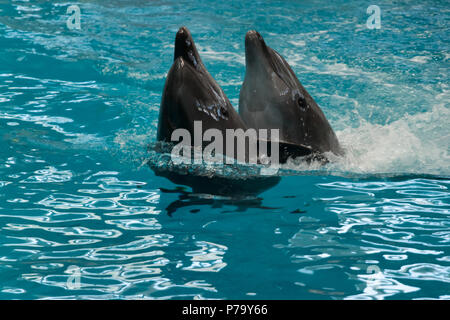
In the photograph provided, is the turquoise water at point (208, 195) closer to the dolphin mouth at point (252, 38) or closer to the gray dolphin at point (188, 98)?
the gray dolphin at point (188, 98)

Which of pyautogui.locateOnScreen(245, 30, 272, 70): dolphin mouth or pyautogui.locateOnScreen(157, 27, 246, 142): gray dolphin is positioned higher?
pyautogui.locateOnScreen(245, 30, 272, 70): dolphin mouth

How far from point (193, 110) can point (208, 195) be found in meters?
0.66

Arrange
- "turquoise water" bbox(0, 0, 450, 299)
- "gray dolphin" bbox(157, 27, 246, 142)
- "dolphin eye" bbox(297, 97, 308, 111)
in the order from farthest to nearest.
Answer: "dolphin eye" bbox(297, 97, 308, 111), "gray dolphin" bbox(157, 27, 246, 142), "turquoise water" bbox(0, 0, 450, 299)

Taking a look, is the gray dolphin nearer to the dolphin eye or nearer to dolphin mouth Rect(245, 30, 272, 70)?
dolphin mouth Rect(245, 30, 272, 70)

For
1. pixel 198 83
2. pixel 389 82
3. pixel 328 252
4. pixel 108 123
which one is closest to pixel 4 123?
pixel 108 123

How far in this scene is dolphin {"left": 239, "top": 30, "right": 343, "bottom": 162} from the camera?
15.2ft

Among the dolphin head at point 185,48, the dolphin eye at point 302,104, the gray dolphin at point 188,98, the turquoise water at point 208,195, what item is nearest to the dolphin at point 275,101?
the dolphin eye at point 302,104

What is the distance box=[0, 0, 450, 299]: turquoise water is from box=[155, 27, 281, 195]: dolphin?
0.13 metres

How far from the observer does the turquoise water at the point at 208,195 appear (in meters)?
3.37

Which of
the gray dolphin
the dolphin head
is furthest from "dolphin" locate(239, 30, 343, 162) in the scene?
the dolphin head

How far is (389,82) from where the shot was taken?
309 inches

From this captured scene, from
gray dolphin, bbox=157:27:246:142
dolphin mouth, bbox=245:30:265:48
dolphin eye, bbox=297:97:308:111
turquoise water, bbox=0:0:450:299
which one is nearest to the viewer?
turquoise water, bbox=0:0:450:299
